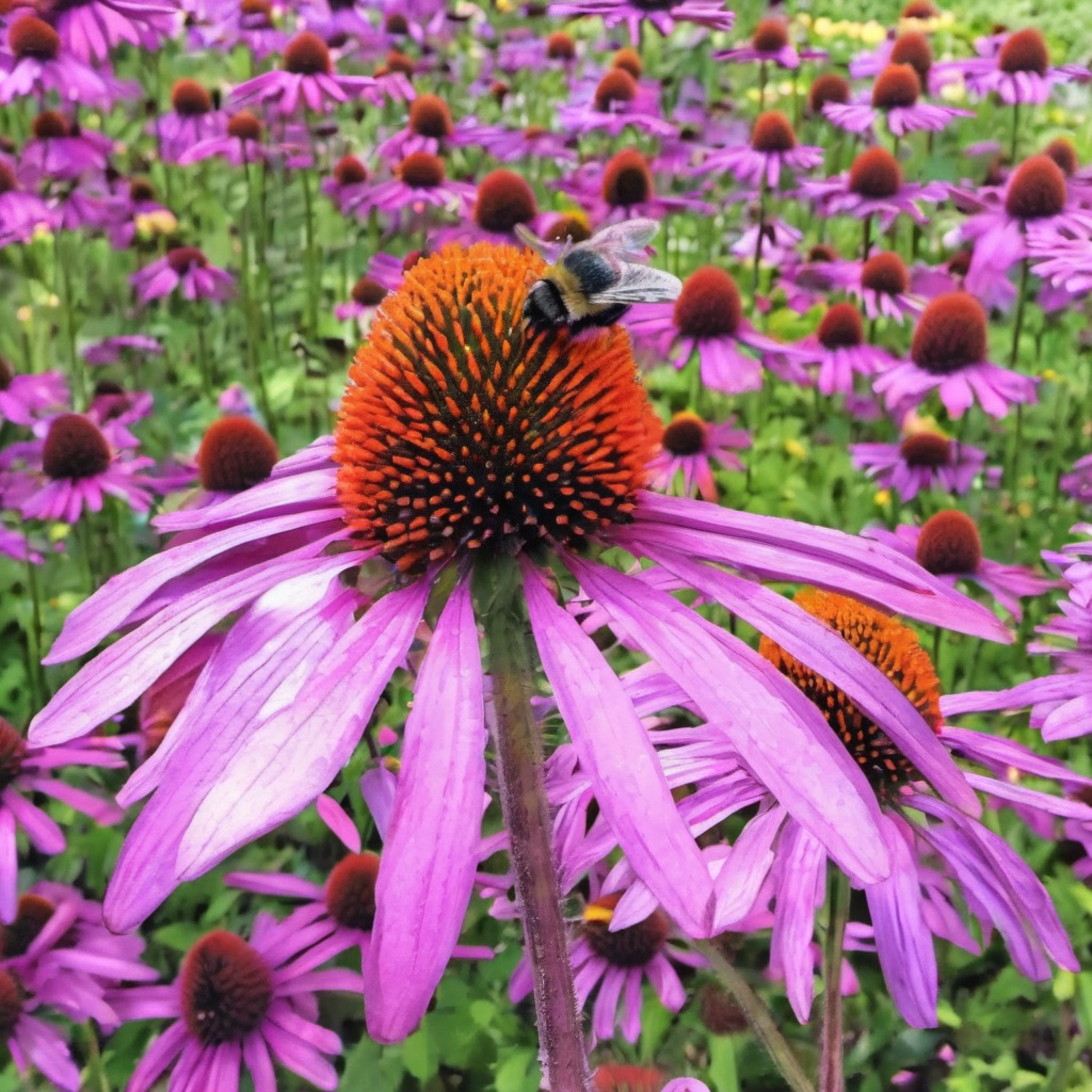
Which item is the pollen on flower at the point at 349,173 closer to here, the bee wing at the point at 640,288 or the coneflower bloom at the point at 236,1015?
the coneflower bloom at the point at 236,1015

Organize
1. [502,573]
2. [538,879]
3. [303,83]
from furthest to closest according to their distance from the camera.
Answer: [303,83], [502,573], [538,879]

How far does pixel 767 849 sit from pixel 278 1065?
3.27ft

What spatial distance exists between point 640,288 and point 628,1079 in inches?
31.0

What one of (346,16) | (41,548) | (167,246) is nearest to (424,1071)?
(41,548)

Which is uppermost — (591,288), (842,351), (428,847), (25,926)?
(591,288)

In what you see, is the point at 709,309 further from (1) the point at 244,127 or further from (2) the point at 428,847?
(2) the point at 428,847

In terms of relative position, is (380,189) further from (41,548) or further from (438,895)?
(438,895)

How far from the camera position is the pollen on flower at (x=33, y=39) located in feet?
8.85

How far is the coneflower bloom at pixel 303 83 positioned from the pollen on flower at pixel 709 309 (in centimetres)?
132

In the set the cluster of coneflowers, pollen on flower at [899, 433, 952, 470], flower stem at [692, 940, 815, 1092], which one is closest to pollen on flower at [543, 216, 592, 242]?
the cluster of coneflowers

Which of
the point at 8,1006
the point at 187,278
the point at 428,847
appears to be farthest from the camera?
the point at 187,278

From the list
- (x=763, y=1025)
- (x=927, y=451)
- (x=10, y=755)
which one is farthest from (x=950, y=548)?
(x=10, y=755)

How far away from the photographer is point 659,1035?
1.58 m

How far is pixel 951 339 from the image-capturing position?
2.49 metres
